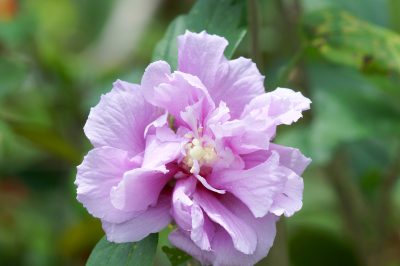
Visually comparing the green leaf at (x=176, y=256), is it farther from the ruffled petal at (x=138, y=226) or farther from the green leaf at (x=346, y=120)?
the green leaf at (x=346, y=120)

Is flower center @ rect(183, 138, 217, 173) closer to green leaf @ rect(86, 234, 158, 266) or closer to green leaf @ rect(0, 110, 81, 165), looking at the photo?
green leaf @ rect(86, 234, 158, 266)

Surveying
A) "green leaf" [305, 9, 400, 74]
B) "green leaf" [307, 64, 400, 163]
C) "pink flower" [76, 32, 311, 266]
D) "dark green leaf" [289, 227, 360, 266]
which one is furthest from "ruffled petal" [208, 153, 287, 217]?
"dark green leaf" [289, 227, 360, 266]

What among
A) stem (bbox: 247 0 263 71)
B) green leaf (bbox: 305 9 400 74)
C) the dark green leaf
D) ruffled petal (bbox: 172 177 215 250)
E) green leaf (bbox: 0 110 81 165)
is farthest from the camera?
the dark green leaf

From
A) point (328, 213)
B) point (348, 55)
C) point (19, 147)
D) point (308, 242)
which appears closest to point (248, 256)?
point (348, 55)

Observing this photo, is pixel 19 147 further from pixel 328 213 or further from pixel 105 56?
pixel 328 213

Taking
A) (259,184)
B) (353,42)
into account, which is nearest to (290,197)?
(259,184)

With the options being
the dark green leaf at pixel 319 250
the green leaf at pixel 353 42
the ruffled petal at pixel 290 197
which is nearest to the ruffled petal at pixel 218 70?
the ruffled petal at pixel 290 197
